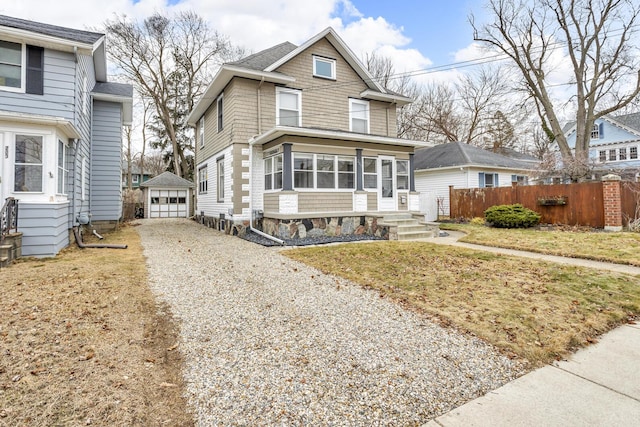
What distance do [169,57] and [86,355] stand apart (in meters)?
27.7

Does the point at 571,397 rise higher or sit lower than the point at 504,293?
lower

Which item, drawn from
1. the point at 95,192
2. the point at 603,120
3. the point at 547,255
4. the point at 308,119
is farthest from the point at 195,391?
the point at 603,120

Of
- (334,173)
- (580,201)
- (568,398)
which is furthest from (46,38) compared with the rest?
(580,201)

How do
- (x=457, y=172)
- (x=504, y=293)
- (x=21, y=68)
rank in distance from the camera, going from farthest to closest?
1. (x=457, y=172)
2. (x=21, y=68)
3. (x=504, y=293)

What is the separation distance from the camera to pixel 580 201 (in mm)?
12172

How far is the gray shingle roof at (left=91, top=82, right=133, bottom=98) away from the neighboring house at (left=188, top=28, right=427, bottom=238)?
2970 millimetres

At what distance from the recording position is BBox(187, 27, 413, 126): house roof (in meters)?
11.6

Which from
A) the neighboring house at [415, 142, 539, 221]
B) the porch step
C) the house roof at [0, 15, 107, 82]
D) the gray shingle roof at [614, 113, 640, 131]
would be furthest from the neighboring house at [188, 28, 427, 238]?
the gray shingle roof at [614, 113, 640, 131]

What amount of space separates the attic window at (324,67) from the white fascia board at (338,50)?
58 centimetres

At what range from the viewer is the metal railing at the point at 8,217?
6.59 metres

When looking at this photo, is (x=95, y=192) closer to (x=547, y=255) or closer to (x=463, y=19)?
(x=547, y=255)

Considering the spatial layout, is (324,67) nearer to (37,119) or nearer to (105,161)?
(105,161)

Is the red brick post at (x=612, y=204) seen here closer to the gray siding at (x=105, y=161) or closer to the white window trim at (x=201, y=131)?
the white window trim at (x=201, y=131)

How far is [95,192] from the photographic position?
12586 mm
